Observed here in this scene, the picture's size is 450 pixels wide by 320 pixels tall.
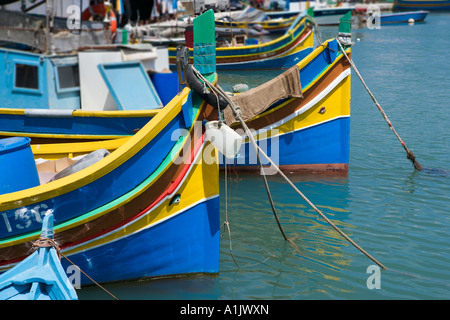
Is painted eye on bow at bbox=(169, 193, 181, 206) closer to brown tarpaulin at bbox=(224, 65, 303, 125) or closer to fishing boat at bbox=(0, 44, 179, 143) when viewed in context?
brown tarpaulin at bbox=(224, 65, 303, 125)

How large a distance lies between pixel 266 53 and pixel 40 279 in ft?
73.3

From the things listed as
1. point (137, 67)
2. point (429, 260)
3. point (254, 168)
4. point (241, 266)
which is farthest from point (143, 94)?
point (429, 260)

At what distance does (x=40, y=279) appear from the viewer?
479cm

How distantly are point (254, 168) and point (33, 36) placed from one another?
6230 mm

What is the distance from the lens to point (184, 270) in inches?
253

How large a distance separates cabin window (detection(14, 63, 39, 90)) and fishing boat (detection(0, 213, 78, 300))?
5.82m

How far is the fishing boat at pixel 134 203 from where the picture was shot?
535 cm

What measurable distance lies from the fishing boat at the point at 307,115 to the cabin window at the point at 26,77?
381 centimetres

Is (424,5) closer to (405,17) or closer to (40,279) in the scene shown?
(405,17)

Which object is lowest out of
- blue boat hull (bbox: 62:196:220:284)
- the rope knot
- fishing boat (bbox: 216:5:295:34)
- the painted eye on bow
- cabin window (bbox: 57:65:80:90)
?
blue boat hull (bbox: 62:196:220:284)

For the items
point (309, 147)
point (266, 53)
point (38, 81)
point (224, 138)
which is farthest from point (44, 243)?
point (266, 53)

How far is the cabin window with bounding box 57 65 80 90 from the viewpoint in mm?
10508

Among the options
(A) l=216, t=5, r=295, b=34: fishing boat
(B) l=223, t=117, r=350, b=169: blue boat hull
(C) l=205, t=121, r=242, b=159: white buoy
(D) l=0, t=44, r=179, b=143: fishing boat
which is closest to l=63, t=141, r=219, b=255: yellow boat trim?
(C) l=205, t=121, r=242, b=159: white buoy
